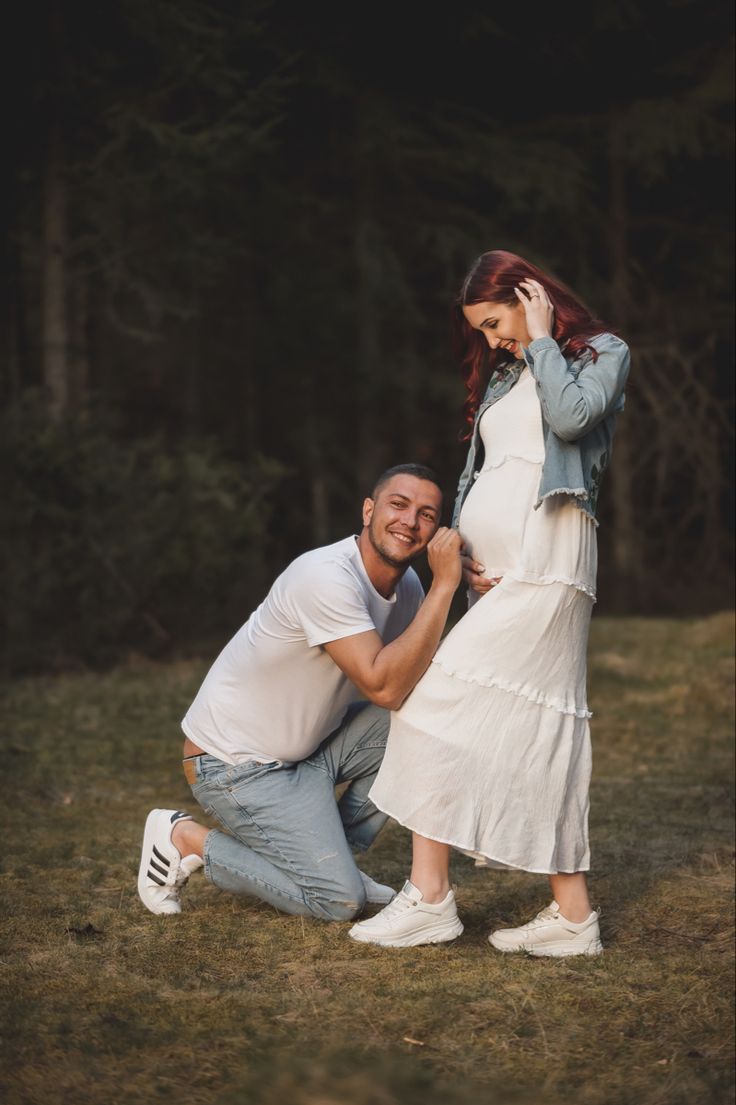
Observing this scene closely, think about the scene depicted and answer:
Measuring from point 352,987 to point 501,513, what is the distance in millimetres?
1288

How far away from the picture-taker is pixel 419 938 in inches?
140

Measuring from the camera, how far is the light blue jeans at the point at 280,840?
380 centimetres

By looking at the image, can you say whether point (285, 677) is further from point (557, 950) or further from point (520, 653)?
point (557, 950)

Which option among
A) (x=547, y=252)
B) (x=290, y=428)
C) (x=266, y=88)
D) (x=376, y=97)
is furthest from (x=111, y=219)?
(x=290, y=428)

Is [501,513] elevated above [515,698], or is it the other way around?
[501,513]

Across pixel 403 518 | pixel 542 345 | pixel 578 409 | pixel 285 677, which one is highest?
pixel 542 345

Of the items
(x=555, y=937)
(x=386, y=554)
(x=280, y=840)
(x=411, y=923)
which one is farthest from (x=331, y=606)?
(x=555, y=937)

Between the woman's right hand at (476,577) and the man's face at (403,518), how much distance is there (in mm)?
202

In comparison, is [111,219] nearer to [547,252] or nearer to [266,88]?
[266,88]

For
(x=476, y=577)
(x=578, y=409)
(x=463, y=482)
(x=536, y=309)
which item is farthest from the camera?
(x=463, y=482)

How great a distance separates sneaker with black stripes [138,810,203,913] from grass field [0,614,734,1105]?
0.06 m

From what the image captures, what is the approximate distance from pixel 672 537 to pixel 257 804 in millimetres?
13605

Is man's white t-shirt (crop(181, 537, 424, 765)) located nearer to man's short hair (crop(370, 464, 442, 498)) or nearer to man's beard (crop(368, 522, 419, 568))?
man's beard (crop(368, 522, 419, 568))

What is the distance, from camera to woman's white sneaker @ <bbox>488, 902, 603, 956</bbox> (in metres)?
3.56
